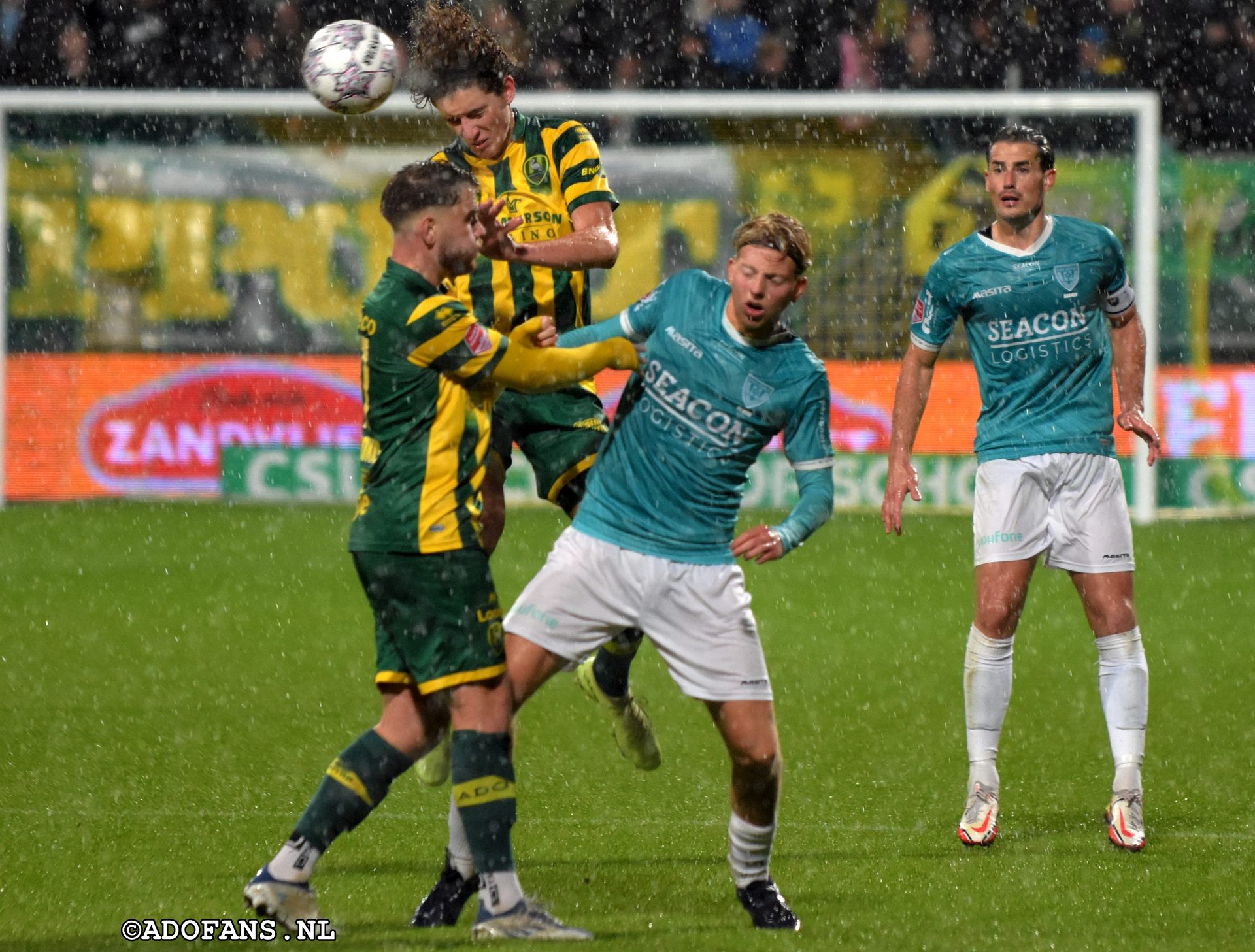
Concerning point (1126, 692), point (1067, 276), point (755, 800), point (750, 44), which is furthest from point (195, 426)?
point (755, 800)

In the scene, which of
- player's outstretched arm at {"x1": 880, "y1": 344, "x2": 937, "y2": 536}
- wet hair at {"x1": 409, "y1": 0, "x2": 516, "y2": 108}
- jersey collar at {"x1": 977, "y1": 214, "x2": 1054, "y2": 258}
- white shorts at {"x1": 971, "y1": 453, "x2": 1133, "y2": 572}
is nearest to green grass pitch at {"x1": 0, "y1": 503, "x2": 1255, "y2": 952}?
white shorts at {"x1": 971, "y1": 453, "x2": 1133, "y2": 572}

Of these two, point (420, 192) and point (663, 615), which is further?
point (663, 615)

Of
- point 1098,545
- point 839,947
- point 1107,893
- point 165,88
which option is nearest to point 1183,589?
point 1098,545

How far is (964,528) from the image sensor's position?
12062 mm

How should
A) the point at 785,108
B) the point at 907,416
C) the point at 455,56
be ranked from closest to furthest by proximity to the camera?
the point at 455,56 < the point at 907,416 < the point at 785,108

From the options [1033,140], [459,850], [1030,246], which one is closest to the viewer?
[459,850]

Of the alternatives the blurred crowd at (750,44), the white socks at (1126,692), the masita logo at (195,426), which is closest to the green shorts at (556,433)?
the white socks at (1126,692)

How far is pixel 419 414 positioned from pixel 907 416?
190 cm

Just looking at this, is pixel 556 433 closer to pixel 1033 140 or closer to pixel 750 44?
pixel 1033 140

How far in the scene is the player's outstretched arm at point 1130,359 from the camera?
5344 millimetres

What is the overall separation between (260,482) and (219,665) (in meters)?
5.33

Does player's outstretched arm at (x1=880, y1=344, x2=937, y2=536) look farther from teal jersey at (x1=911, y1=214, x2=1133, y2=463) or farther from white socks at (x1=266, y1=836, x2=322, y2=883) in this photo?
white socks at (x1=266, y1=836, x2=322, y2=883)

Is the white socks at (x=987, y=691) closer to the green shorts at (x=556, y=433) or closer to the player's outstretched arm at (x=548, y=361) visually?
the green shorts at (x=556, y=433)

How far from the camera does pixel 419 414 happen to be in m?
4.01
